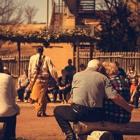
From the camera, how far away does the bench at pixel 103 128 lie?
29.7ft

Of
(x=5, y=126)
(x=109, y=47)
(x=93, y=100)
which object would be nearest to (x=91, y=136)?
(x=93, y=100)

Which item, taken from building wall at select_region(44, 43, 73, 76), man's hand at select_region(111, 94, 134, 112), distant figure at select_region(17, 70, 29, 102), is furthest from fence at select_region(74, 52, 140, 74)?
man's hand at select_region(111, 94, 134, 112)

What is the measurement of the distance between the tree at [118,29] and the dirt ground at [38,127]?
65.6 feet

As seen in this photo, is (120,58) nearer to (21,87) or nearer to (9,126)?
(21,87)

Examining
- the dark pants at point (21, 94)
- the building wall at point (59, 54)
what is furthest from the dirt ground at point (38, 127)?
the building wall at point (59, 54)

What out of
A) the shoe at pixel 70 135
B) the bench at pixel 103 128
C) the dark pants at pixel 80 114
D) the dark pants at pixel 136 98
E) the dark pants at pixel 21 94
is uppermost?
the dark pants at pixel 80 114

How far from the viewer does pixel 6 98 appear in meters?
8.77

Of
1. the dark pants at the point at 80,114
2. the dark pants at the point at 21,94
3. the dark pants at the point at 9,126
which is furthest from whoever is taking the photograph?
the dark pants at the point at 21,94

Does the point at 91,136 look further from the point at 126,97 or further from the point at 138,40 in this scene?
the point at 138,40

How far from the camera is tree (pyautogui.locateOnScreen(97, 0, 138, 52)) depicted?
119 feet

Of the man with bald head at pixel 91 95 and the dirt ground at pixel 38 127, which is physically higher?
the man with bald head at pixel 91 95

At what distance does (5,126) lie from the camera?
8898mm

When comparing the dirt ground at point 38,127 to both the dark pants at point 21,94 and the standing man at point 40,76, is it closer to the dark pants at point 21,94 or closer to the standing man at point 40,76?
the standing man at point 40,76

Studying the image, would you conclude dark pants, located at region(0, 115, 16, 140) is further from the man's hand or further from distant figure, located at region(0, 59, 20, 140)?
the man's hand
